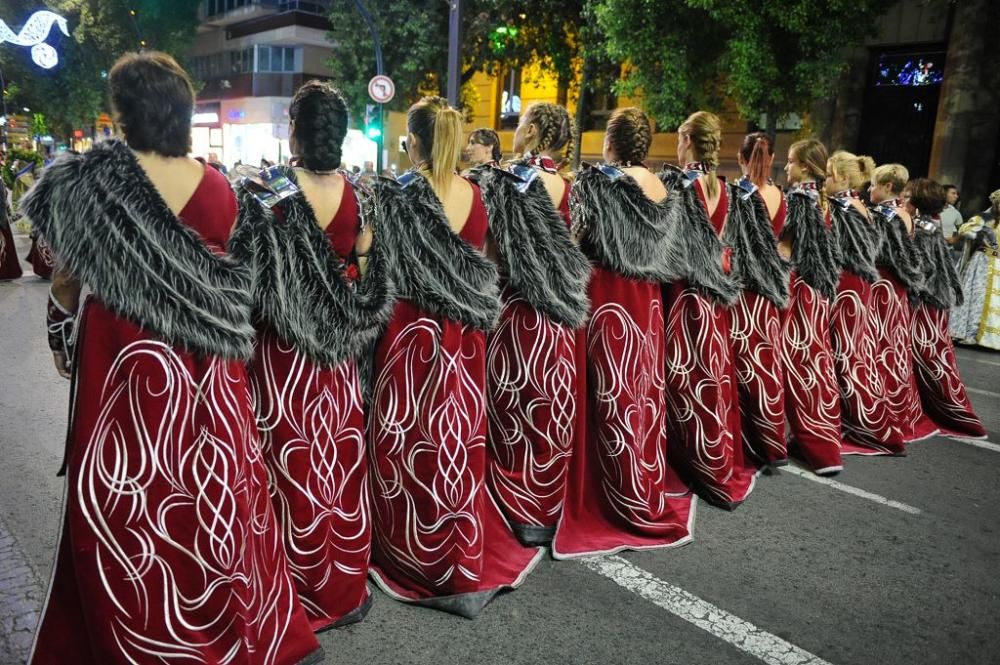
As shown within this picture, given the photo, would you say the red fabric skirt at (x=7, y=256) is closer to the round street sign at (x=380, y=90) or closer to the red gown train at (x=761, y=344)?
the round street sign at (x=380, y=90)

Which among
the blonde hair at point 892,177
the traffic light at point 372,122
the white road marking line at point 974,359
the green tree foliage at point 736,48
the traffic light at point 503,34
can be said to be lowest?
the white road marking line at point 974,359

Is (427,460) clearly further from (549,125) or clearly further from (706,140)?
(706,140)

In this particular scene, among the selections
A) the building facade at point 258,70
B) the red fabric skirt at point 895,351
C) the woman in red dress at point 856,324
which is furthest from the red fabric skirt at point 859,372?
the building facade at point 258,70

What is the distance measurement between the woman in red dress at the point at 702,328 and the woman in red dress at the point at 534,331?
2.70ft

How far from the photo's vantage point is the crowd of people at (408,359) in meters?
2.24

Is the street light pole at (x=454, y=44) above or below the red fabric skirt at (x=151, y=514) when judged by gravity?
above

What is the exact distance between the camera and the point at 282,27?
34.2 m

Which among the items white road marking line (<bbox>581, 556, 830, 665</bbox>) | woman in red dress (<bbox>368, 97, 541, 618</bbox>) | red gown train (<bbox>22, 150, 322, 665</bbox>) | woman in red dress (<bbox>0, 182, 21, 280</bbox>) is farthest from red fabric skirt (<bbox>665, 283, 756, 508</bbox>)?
woman in red dress (<bbox>0, 182, 21, 280</bbox>)

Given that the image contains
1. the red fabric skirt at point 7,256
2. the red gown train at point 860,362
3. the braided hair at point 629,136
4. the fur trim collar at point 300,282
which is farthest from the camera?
the red fabric skirt at point 7,256

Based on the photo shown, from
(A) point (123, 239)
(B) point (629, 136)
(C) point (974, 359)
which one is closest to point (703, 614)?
(B) point (629, 136)

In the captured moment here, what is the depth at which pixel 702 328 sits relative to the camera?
427cm

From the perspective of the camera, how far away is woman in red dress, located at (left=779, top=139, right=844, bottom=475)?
4844 mm

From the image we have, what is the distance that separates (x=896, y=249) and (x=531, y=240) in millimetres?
3348

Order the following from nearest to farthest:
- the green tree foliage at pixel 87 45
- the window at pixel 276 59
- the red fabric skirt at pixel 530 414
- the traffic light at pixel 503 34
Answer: the red fabric skirt at pixel 530 414
the traffic light at pixel 503 34
the green tree foliage at pixel 87 45
the window at pixel 276 59
